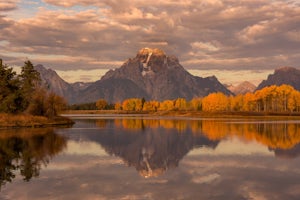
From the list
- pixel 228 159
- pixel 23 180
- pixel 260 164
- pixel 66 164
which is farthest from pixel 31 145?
pixel 260 164

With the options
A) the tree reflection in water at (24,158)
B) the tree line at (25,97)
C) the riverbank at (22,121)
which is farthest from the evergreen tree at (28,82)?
the tree reflection in water at (24,158)

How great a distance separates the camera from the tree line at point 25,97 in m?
91.1

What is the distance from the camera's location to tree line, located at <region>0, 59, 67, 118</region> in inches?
3585

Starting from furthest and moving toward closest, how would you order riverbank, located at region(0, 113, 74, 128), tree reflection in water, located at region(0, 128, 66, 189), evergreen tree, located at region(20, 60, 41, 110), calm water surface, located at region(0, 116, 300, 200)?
evergreen tree, located at region(20, 60, 41, 110) → riverbank, located at region(0, 113, 74, 128) → tree reflection in water, located at region(0, 128, 66, 189) → calm water surface, located at region(0, 116, 300, 200)

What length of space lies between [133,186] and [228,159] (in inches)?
611

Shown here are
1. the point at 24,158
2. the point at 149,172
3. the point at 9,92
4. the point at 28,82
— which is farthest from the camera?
the point at 28,82

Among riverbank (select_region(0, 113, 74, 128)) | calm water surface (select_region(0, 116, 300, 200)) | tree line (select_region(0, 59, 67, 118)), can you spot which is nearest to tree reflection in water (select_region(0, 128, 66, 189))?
calm water surface (select_region(0, 116, 300, 200))

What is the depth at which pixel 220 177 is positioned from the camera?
1117 inches

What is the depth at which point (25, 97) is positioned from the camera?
95.8 m

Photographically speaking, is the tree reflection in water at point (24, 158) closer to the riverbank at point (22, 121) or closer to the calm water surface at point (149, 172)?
the calm water surface at point (149, 172)

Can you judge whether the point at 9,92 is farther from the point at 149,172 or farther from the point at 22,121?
the point at 149,172

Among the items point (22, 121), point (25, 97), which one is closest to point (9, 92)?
point (25, 97)

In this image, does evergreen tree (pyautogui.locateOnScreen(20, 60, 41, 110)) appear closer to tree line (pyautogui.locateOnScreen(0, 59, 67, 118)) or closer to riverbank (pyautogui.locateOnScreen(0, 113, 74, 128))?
tree line (pyautogui.locateOnScreen(0, 59, 67, 118))

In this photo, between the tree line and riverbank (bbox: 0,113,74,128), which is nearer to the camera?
riverbank (bbox: 0,113,74,128)
